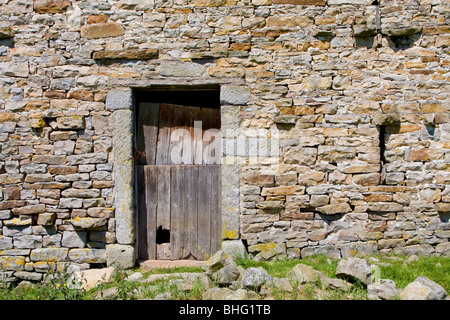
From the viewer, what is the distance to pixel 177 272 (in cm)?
382

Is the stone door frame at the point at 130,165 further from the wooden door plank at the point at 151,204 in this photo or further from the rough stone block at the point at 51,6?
the rough stone block at the point at 51,6

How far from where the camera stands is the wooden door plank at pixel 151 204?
4.23 meters

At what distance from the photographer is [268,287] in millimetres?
2898

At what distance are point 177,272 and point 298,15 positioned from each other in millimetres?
3645

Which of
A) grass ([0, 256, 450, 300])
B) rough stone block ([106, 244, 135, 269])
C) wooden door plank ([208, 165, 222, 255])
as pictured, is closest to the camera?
grass ([0, 256, 450, 300])

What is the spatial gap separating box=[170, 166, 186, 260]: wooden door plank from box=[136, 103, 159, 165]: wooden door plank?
0.40 meters

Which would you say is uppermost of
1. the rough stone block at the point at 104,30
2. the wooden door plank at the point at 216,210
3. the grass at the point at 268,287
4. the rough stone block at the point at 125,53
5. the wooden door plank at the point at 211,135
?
the rough stone block at the point at 104,30

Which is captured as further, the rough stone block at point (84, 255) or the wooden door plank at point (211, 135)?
the wooden door plank at point (211, 135)

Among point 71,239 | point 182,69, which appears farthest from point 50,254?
point 182,69

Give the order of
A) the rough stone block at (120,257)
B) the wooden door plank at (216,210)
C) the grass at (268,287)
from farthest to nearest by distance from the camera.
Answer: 1. the wooden door plank at (216,210)
2. the rough stone block at (120,257)
3. the grass at (268,287)

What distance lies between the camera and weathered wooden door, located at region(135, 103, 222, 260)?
4.22 metres

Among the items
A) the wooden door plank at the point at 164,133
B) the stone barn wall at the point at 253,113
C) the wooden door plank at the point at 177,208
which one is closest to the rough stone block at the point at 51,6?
the stone barn wall at the point at 253,113

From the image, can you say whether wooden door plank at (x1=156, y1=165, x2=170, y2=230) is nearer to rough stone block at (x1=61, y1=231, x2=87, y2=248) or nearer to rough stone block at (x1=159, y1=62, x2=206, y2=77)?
rough stone block at (x1=61, y1=231, x2=87, y2=248)

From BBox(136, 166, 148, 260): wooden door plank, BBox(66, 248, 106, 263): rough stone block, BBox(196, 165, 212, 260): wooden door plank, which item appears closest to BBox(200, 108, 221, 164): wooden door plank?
BBox(196, 165, 212, 260): wooden door plank
